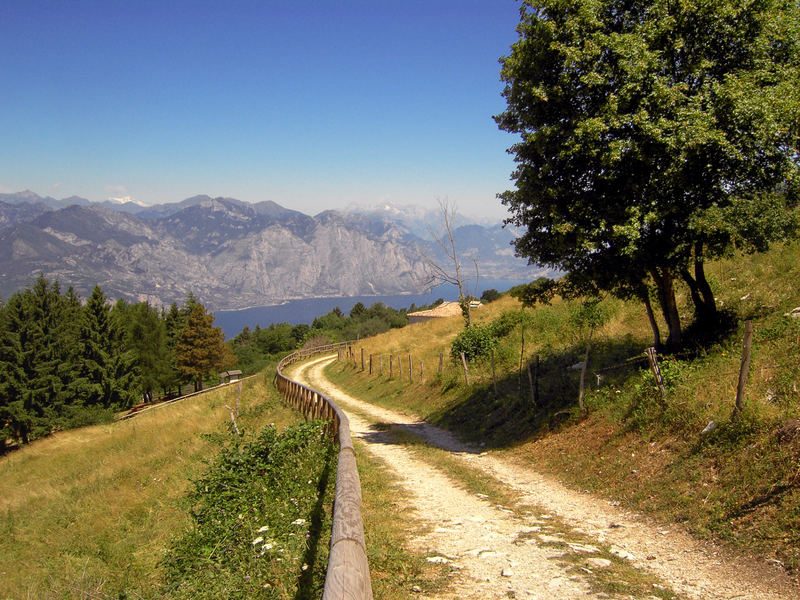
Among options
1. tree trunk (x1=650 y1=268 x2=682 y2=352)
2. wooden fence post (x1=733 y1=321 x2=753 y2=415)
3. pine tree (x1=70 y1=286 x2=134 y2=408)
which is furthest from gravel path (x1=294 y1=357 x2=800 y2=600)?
pine tree (x1=70 y1=286 x2=134 y2=408)

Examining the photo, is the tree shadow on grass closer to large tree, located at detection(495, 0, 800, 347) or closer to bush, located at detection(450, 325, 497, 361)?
bush, located at detection(450, 325, 497, 361)

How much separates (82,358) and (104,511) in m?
53.8

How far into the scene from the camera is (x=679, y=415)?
9828 mm

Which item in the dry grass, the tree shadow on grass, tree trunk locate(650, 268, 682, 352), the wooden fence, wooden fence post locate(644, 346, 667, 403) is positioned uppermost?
tree trunk locate(650, 268, 682, 352)

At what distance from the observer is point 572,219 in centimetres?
1267

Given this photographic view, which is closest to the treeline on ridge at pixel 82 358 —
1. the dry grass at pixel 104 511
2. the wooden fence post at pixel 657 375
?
the dry grass at pixel 104 511

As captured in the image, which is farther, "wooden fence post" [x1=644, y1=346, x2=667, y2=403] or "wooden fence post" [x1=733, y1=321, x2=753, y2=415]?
"wooden fence post" [x1=644, y1=346, x2=667, y2=403]

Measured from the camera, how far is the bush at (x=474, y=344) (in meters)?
22.5

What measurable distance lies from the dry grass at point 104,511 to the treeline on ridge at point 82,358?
87.1 feet

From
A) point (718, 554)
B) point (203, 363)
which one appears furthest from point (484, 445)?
point (203, 363)

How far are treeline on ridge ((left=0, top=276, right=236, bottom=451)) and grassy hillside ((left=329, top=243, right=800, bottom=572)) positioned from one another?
4810 centimetres

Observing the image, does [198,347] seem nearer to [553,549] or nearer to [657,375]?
[657,375]

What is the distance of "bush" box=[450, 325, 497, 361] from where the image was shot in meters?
22.5

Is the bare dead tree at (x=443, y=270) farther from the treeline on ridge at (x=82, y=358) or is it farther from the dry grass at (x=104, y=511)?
the treeline on ridge at (x=82, y=358)
